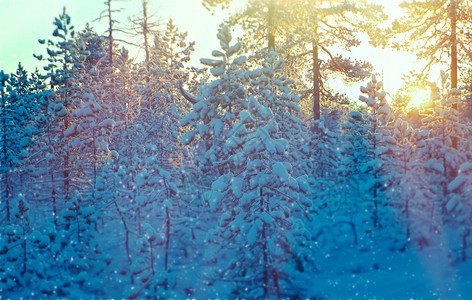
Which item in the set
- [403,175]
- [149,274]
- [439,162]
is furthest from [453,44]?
[149,274]

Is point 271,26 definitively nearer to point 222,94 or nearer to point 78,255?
point 222,94

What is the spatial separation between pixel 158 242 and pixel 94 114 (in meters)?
6.52

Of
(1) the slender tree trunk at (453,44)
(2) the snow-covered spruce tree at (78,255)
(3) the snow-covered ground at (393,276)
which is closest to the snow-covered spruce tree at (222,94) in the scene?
(3) the snow-covered ground at (393,276)

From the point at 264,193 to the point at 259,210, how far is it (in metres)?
0.58

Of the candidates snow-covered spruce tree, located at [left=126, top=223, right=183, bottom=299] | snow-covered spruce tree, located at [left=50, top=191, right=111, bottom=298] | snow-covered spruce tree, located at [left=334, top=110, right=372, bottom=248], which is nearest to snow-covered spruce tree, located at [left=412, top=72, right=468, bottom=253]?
snow-covered spruce tree, located at [left=334, top=110, right=372, bottom=248]

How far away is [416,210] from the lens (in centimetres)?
1273

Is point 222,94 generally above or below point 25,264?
above

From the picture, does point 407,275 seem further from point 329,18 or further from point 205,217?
point 329,18

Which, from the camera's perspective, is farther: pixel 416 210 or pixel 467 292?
pixel 416 210

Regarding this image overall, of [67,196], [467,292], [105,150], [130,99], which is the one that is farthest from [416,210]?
[130,99]

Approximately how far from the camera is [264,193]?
1018 centimetres

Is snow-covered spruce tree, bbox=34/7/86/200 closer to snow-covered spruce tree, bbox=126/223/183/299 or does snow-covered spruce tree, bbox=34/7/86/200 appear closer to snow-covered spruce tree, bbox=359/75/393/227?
snow-covered spruce tree, bbox=126/223/183/299

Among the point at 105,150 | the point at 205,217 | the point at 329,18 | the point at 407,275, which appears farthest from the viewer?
the point at 329,18

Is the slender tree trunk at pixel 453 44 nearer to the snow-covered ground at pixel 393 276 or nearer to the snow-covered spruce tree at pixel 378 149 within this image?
the snow-covered spruce tree at pixel 378 149
